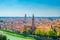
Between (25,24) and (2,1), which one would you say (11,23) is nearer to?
(25,24)

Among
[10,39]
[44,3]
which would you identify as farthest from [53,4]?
[10,39]

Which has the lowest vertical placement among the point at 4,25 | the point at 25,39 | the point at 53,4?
the point at 25,39

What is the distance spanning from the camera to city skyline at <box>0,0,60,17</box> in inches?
97.7

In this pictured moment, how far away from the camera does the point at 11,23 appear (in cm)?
251

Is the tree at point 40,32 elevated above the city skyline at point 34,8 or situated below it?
below

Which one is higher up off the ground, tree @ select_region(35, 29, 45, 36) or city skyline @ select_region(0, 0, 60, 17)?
city skyline @ select_region(0, 0, 60, 17)

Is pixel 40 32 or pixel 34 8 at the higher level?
pixel 34 8

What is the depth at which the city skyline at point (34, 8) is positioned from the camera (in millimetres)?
2482

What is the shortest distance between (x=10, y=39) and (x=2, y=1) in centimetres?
65

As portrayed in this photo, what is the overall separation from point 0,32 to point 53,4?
0.99 meters

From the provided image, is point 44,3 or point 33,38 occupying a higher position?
point 44,3

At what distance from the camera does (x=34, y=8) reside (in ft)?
8.17

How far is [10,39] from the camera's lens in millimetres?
2455

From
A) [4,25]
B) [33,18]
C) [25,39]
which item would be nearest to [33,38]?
[25,39]
